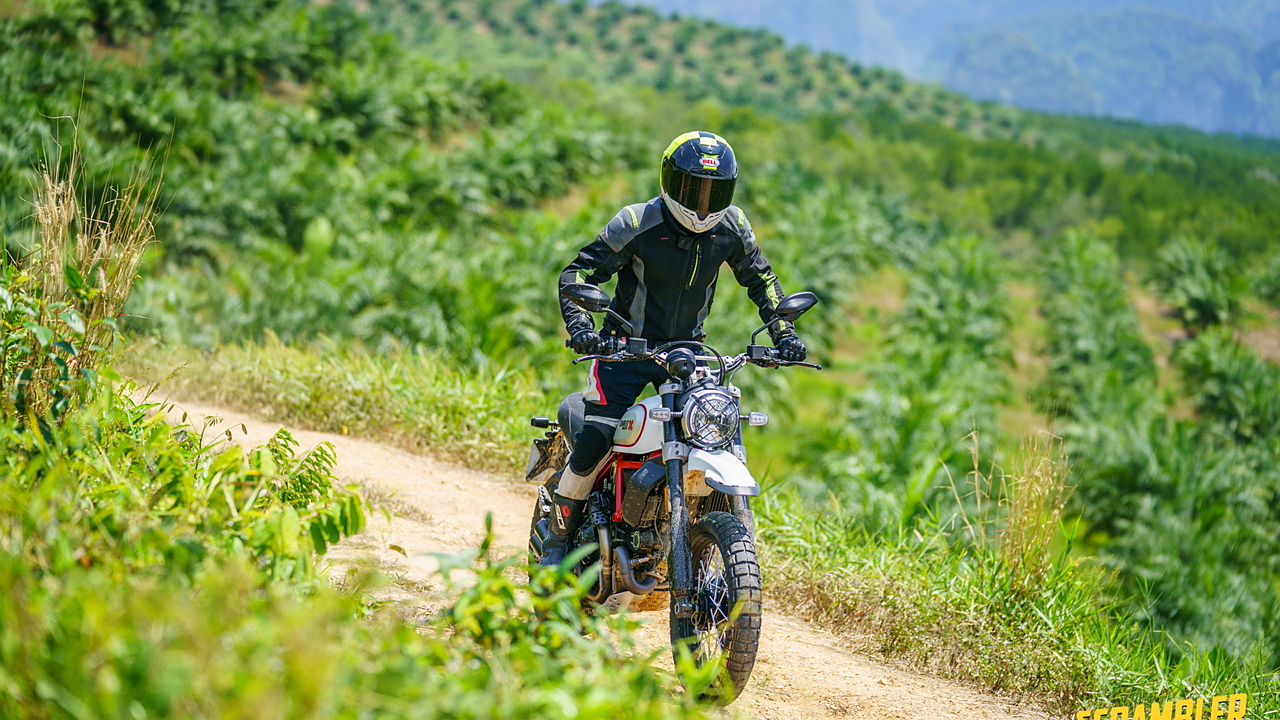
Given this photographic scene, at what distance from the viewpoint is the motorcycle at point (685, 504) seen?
3.39 m

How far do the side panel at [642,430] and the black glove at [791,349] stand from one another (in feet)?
2.11

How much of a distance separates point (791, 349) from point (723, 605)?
1.25m

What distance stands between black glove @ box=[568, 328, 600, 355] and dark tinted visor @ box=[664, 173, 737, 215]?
0.74m

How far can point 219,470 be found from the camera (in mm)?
3000

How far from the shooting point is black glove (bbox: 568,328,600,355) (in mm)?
3818

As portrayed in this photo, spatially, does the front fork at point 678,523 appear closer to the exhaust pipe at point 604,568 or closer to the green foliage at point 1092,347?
the exhaust pipe at point 604,568

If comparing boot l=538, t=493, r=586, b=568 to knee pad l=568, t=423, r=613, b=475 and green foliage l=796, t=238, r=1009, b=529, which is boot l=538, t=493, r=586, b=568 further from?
green foliage l=796, t=238, r=1009, b=529

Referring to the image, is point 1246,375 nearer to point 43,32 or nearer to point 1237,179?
Result: point 43,32

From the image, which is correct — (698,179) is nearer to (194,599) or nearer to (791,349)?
(791,349)

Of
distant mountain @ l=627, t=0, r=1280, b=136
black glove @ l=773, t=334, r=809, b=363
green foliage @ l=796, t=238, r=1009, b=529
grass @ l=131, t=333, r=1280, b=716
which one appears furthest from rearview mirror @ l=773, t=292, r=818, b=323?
distant mountain @ l=627, t=0, r=1280, b=136

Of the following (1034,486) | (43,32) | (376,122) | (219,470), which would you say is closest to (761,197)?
(376,122)

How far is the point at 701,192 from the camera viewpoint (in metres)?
4.00

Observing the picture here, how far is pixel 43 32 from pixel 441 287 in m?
12.7

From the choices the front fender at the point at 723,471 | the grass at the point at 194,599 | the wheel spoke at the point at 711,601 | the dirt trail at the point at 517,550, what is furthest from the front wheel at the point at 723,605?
the dirt trail at the point at 517,550
